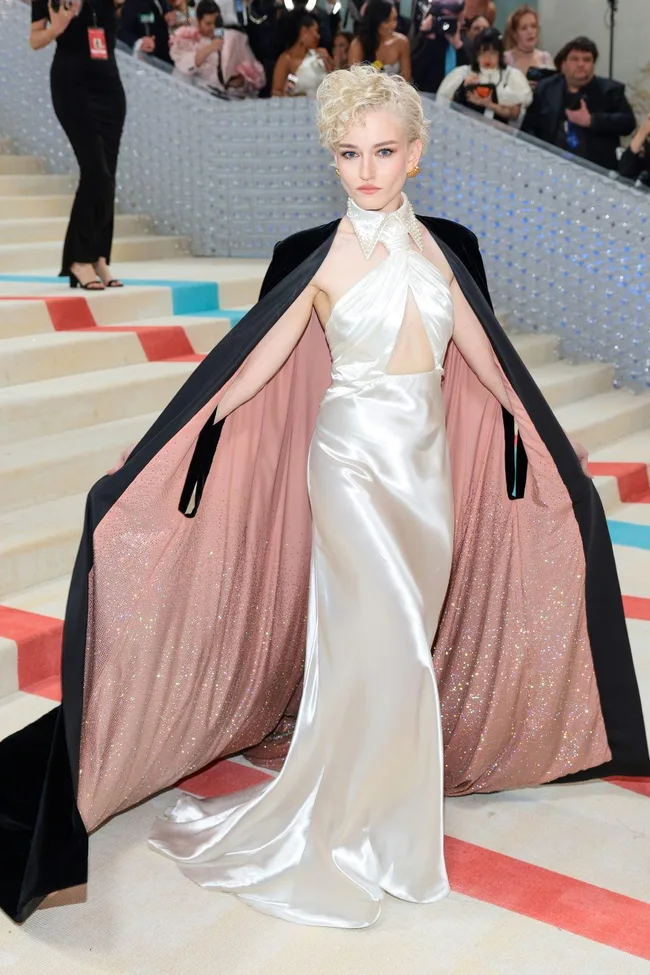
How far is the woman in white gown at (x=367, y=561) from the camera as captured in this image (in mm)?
2229

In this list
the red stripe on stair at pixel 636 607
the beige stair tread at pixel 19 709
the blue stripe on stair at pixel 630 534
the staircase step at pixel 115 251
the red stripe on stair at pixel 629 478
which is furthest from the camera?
the staircase step at pixel 115 251

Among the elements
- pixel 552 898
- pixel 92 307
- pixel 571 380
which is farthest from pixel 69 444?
pixel 571 380

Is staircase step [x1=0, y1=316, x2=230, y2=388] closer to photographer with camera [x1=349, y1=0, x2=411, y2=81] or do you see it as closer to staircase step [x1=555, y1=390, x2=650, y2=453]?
staircase step [x1=555, y1=390, x2=650, y2=453]

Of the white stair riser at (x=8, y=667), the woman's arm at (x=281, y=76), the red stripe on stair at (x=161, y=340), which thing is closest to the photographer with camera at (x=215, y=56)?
the woman's arm at (x=281, y=76)

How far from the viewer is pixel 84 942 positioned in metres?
2.15

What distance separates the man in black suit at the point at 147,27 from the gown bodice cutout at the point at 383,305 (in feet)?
18.1

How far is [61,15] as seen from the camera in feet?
16.4

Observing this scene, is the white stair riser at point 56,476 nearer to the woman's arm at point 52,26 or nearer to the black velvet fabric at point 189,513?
the black velvet fabric at point 189,513

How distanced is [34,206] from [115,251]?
1.58 ft

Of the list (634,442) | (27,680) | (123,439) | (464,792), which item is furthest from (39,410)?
(634,442)

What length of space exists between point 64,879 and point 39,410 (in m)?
2.25

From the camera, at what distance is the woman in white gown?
7.31ft

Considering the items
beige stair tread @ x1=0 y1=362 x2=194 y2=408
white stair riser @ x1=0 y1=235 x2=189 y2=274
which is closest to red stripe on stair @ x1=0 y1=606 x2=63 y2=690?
beige stair tread @ x1=0 y1=362 x2=194 y2=408

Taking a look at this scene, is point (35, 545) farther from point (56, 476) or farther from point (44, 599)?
point (56, 476)
